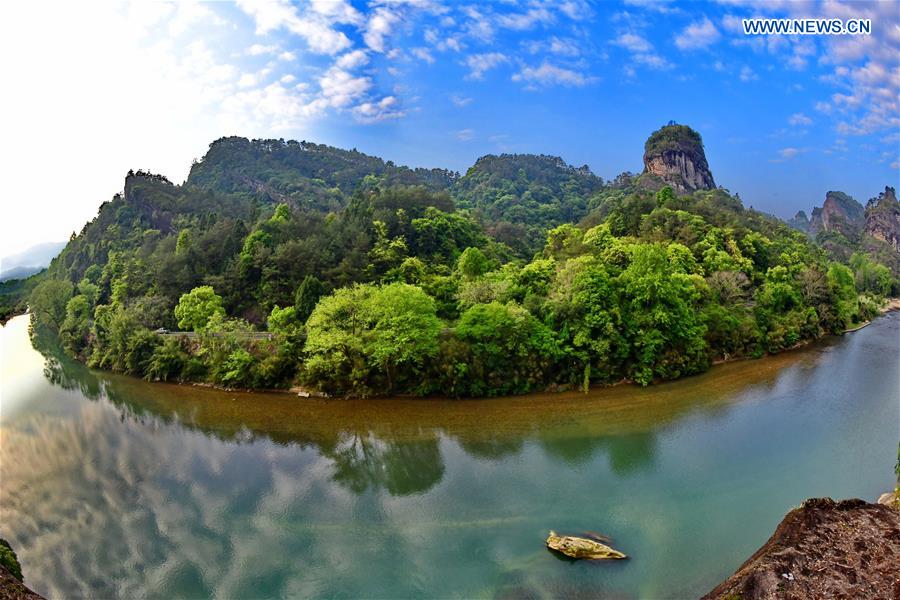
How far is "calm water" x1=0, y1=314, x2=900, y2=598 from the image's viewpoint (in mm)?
12359

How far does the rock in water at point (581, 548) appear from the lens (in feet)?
40.0

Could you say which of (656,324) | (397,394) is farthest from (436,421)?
(656,324)

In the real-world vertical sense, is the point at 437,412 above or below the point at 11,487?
above

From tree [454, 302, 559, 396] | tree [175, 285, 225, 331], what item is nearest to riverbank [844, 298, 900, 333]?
tree [454, 302, 559, 396]

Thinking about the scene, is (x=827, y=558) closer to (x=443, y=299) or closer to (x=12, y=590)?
(x=12, y=590)

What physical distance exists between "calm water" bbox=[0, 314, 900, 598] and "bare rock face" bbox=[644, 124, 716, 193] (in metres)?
47.5

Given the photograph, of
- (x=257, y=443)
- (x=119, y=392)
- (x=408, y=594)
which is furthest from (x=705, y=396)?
(x=119, y=392)

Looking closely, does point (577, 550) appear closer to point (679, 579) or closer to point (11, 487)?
point (679, 579)

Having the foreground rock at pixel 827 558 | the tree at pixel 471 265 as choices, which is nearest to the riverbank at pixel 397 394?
the tree at pixel 471 265

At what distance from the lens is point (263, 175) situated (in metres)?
82.4

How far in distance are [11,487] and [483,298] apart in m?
19.7

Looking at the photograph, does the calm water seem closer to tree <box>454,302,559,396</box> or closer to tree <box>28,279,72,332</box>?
tree <box>454,302,559,396</box>

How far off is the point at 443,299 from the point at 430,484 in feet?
46.3

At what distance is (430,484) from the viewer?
632 inches
